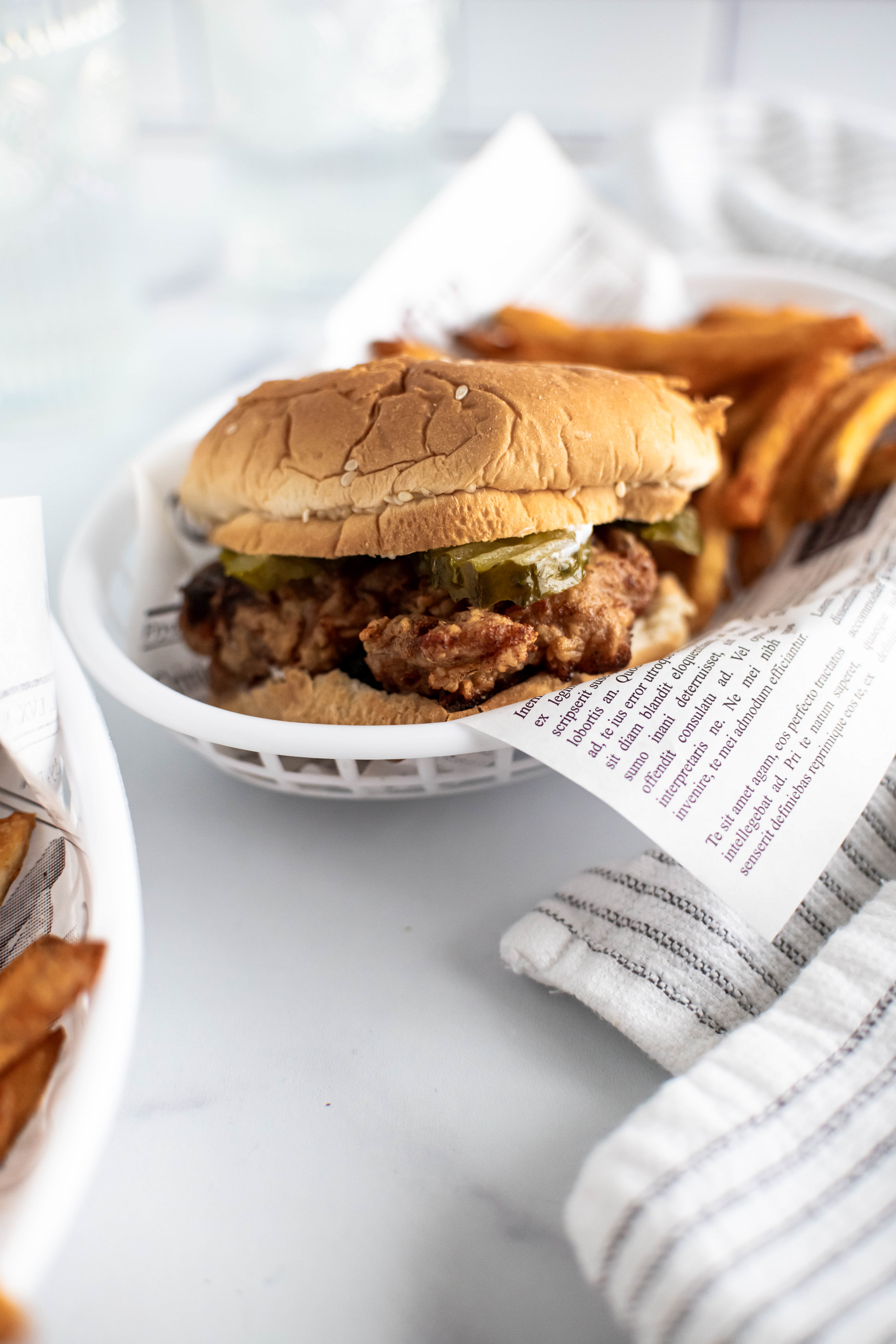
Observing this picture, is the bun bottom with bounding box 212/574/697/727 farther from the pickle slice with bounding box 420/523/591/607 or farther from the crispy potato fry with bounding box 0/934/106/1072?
the crispy potato fry with bounding box 0/934/106/1072

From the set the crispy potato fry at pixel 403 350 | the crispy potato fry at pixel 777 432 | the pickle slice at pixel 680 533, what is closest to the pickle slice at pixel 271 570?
the crispy potato fry at pixel 403 350

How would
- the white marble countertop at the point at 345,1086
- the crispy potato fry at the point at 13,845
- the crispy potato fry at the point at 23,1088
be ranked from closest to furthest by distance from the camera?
the crispy potato fry at the point at 23,1088 → the white marble countertop at the point at 345,1086 → the crispy potato fry at the point at 13,845

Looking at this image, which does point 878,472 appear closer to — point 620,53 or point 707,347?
point 707,347

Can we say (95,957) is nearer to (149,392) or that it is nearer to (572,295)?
(572,295)

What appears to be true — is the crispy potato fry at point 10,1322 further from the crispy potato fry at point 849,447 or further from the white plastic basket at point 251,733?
the crispy potato fry at point 849,447

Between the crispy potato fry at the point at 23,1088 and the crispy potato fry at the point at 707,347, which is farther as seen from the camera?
the crispy potato fry at the point at 707,347

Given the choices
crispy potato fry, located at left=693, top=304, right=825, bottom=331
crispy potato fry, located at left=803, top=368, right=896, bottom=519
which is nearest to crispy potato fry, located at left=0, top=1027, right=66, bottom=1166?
crispy potato fry, located at left=803, top=368, right=896, bottom=519

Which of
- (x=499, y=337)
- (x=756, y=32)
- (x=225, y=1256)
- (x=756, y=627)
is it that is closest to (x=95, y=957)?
(x=225, y=1256)
